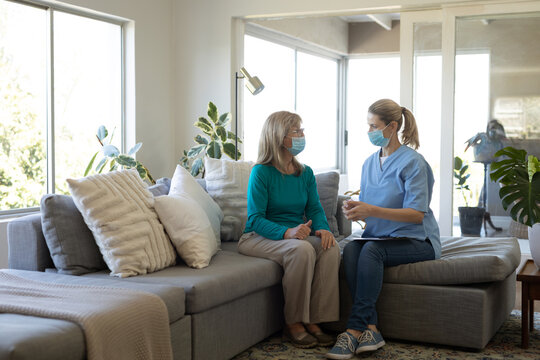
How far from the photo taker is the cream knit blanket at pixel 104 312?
6.88 ft

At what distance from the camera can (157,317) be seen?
2355 mm

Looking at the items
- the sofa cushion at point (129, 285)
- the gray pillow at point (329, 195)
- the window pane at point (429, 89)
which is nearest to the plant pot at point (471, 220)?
the window pane at point (429, 89)

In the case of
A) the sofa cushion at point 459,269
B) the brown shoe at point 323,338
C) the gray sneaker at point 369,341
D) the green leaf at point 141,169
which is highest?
the green leaf at point 141,169

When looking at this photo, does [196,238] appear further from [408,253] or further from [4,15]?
[4,15]

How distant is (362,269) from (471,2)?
9.59 ft

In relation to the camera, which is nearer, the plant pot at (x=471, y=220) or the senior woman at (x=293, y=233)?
the senior woman at (x=293, y=233)

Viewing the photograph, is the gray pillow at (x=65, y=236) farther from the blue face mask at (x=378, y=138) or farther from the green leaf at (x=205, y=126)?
the green leaf at (x=205, y=126)

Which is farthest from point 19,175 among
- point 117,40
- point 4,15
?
point 117,40

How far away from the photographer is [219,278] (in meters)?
2.79

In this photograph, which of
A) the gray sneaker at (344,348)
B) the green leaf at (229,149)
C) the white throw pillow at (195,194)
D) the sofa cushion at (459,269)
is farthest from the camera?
the green leaf at (229,149)

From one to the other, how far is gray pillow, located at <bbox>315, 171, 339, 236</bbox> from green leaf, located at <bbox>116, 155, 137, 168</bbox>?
5.36ft

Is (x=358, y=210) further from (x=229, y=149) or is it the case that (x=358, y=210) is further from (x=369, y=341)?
(x=229, y=149)

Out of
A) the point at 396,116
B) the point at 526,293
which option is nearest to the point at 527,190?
the point at 526,293

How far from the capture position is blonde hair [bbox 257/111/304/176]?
11.2 ft
